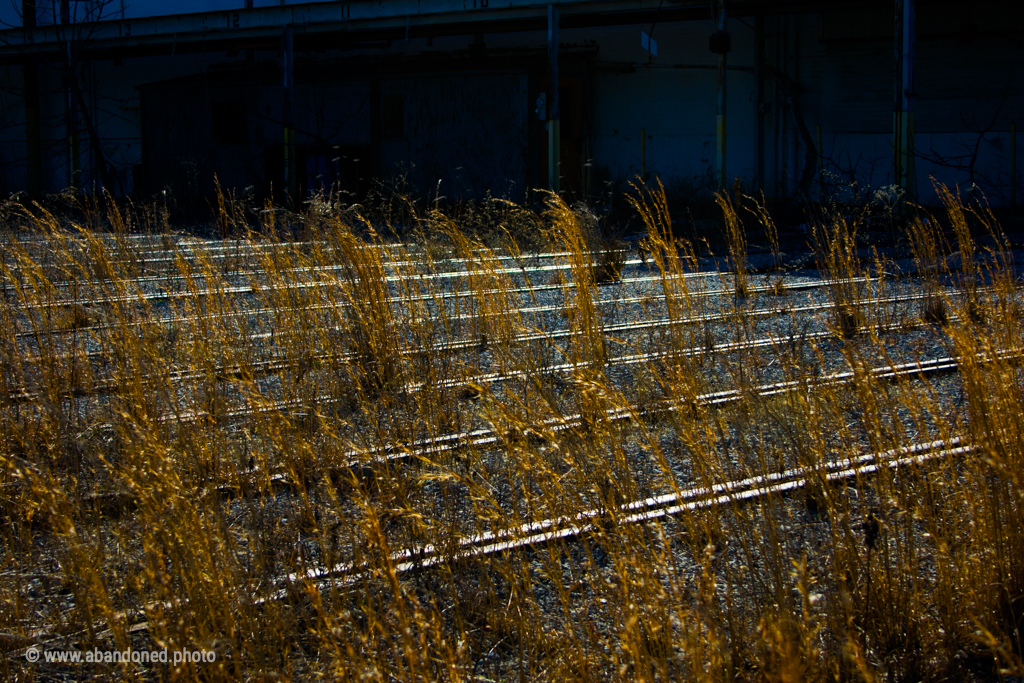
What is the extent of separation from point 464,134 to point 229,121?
244 inches

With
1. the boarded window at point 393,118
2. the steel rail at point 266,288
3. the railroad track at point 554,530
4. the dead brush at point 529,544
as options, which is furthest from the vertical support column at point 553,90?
the railroad track at point 554,530

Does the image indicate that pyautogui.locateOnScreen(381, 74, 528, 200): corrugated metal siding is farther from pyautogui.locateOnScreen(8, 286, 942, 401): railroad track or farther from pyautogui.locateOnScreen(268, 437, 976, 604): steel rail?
pyautogui.locateOnScreen(268, 437, 976, 604): steel rail

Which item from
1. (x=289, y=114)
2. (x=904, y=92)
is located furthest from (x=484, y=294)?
(x=289, y=114)

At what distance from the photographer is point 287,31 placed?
15719 mm

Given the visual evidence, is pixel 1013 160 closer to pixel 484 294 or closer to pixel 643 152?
pixel 643 152

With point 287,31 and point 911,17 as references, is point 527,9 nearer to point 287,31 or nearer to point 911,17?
point 287,31

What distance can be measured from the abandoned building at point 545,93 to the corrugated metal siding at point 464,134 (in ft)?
0.14

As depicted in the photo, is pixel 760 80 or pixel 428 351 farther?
pixel 760 80

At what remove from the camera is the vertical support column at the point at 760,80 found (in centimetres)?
1647

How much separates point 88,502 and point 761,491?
2.54 metres

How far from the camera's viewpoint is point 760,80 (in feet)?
54.5

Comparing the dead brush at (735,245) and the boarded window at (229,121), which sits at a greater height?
the boarded window at (229,121)

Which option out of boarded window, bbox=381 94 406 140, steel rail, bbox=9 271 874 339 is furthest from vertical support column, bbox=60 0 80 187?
steel rail, bbox=9 271 874 339

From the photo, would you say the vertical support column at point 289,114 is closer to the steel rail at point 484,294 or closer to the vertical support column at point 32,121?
the vertical support column at point 32,121
